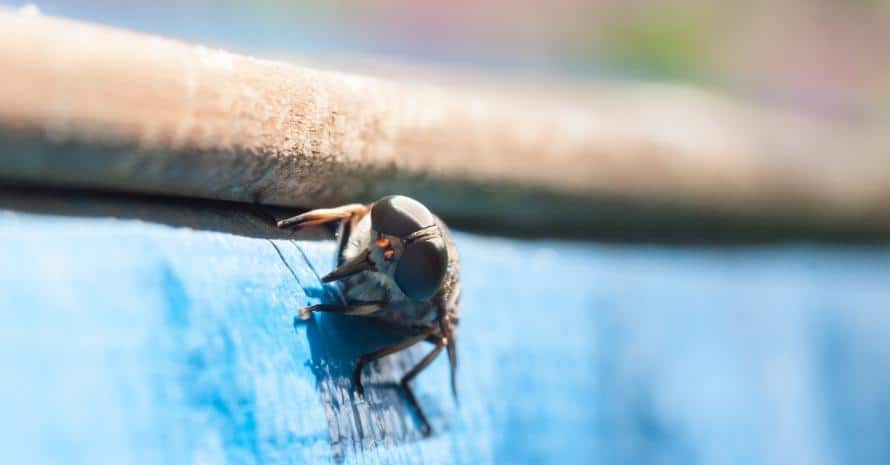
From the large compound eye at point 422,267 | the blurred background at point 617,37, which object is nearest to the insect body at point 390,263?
the large compound eye at point 422,267

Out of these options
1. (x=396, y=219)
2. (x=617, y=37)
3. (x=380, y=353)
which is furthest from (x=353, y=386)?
(x=617, y=37)

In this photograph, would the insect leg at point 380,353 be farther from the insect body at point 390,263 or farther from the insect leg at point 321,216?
the insect leg at point 321,216

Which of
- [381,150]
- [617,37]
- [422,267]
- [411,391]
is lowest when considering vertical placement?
[411,391]

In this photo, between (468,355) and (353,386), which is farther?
(468,355)

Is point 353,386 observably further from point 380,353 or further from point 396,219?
point 396,219

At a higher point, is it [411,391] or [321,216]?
[321,216]

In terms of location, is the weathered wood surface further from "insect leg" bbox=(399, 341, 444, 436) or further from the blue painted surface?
"insect leg" bbox=(399, 341, 444, 436)

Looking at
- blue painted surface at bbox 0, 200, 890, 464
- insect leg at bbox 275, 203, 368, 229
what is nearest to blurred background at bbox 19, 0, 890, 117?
blue painted surface at bbox 0, 200, 890, 464
